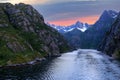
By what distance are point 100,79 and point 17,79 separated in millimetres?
46515

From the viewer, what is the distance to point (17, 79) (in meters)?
168

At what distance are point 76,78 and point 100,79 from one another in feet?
46.9

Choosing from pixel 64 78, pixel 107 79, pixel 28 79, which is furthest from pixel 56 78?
pixel 107 79

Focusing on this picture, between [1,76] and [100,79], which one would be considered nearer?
[100,79]

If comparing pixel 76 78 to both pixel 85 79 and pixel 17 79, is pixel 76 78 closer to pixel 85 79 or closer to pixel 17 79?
pixel 85 79

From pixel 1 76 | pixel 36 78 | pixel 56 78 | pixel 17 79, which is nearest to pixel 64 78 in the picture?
pixel 56 78

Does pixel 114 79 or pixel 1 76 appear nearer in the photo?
pixel 114 79

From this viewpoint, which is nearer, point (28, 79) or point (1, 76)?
point (28, 79)

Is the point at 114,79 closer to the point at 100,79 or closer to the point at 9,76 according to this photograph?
the point at 100,79

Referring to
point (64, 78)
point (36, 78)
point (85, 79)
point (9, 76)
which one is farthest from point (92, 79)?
point (9, 76)

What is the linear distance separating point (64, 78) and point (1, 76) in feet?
130

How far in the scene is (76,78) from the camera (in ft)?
559

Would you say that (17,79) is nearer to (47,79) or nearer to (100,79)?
(47,79)

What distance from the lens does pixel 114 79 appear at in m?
164
